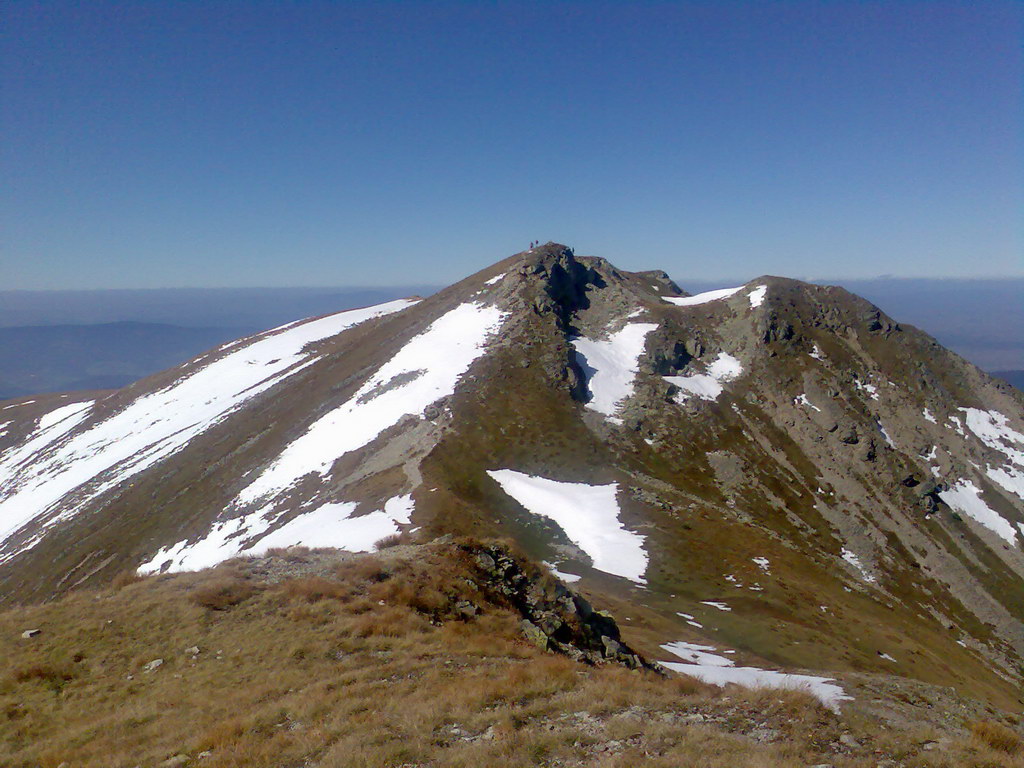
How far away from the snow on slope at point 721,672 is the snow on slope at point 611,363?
44066 millimetres

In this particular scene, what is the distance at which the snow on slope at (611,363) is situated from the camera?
71325 mm

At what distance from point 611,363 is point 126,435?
82199 mm

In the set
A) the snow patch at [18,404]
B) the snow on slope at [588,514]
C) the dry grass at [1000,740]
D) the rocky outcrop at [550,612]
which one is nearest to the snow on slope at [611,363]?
the snow on slope at [588,514]

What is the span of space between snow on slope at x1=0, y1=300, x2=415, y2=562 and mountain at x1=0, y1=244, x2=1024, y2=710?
65cm

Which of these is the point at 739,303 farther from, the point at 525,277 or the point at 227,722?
the point at 227,722

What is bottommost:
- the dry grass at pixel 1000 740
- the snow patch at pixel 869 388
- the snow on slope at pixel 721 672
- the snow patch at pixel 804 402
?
the snow on slope at pixel 721 672

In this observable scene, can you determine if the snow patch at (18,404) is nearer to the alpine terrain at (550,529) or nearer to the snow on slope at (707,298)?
the alpine terrain at (550,529)

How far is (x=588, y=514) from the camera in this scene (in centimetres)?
4691

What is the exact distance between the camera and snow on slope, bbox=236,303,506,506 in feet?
186

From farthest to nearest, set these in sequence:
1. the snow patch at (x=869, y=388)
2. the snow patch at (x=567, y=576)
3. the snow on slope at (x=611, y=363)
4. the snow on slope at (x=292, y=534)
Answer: the snow patch at (x=869, y=388) → the snow on slope at (x=611, y=363) → the snow on slope at (x=292, y=534) → the snow patch at (x=567, y=576)

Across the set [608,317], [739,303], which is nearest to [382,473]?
[608,317]

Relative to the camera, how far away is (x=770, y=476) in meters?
65.4

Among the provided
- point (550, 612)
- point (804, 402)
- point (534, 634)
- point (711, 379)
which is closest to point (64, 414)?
point (711, 379)

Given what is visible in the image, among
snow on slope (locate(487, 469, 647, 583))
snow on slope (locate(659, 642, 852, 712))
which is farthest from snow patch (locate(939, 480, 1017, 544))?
snow on slope (locate(659, 642, 852, 712))
